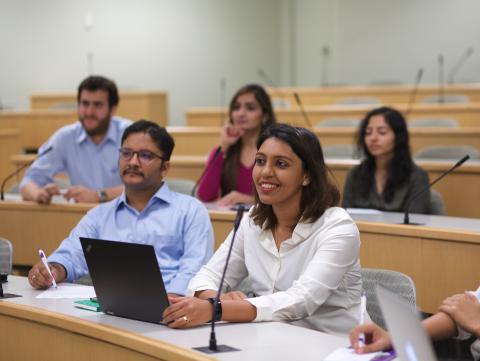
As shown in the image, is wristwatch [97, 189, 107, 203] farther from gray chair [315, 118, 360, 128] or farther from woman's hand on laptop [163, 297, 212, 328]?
gray chair [315, 118, 360, 128]

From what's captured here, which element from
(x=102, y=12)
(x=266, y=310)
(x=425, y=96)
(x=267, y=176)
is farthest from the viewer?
(x=102, y=12)

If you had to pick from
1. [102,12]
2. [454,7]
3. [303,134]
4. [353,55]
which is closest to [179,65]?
[102,12]

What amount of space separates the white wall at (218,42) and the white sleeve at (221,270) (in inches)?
354

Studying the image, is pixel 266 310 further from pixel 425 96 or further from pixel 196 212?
pixel 425 96

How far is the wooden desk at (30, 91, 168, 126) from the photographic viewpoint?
1019 cm

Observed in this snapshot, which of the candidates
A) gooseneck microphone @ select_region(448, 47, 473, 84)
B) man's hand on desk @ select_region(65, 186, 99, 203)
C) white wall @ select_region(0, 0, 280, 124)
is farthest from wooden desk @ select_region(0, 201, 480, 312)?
gooseneck microphone @ select_region(448, 47, 473, 84)

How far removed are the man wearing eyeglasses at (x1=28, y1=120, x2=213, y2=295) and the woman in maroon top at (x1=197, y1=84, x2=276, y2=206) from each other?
4.95 feet

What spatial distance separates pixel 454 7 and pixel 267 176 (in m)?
10.4

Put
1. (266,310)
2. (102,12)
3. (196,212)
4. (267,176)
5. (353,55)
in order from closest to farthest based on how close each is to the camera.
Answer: (266,310) < (267,176) < (196,212) < (102,12) < (353,55)

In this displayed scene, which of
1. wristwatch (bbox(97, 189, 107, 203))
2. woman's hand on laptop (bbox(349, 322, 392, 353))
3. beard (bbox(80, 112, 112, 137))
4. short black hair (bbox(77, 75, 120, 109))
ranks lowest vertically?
woman's hand on laptop (bbox(349, 322, 392, 353))

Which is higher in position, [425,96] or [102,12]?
[102,12]

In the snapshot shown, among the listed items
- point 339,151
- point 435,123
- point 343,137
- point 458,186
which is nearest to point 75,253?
point 458,186

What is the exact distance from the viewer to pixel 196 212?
3523 millimetres

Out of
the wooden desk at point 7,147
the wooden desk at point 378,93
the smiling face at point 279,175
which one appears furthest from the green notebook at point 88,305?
the wooden desk at point 378,93
